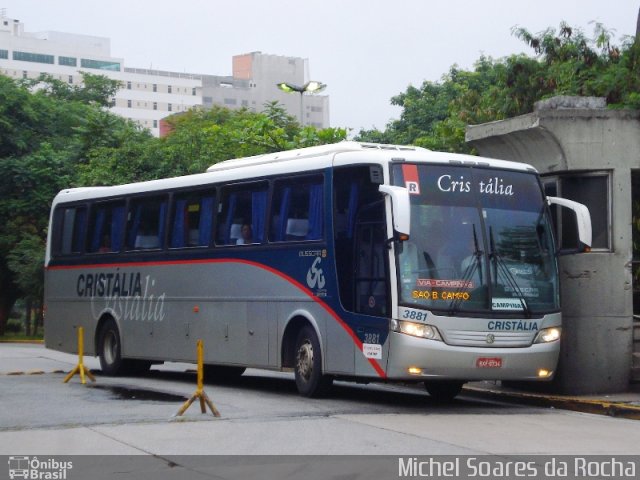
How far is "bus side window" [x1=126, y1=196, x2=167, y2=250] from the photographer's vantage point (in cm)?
2148

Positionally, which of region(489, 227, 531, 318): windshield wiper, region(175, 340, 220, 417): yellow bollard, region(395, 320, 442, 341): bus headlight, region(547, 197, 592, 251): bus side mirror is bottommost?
region(175, 340, 220, 417): yellow bollard

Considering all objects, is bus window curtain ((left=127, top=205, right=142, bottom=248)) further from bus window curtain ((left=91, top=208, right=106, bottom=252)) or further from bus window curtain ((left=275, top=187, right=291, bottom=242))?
bus window curtain ((left=275, top=187, right=291, bottom=242))

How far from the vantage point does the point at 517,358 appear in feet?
51.5

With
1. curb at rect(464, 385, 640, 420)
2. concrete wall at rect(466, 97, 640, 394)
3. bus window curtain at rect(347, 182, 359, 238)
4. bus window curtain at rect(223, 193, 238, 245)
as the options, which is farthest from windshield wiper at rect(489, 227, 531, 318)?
bus window curtain at rect(223, 193, 238, 245)

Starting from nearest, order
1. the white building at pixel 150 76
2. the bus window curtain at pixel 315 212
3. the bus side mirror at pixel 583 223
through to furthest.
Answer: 1. the bus side mirror at pixel 583 223
2. the bus window curtain at pixel 315 212
3. the white building at pixel 150 76

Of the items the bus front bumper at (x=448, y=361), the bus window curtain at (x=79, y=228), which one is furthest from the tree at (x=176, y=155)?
the bus front bumper at (x=448, y=361)

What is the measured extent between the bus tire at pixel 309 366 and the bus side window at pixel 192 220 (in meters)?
3.28

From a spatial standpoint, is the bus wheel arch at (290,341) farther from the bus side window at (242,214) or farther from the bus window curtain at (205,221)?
the bus window curtain at (205,221)

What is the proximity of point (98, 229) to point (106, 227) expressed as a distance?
31cm

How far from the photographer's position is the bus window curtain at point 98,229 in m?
23.4

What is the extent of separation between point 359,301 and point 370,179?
1.65 m

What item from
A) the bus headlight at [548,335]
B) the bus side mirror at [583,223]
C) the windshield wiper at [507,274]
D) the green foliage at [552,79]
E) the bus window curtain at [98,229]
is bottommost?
the bus headlight at [548,335]

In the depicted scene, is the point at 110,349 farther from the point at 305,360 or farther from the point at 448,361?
the point at 448,361
